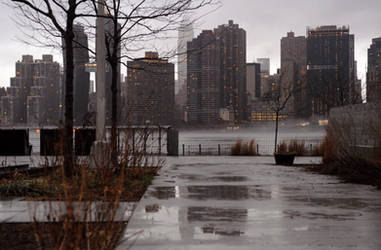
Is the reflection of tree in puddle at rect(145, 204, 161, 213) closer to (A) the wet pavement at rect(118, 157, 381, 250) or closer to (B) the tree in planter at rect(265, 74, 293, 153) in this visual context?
(A) the wet pavement at rect(118, 157, 381, 250)

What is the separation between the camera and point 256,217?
6.40 metres

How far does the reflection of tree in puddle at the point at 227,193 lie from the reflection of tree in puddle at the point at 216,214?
1192 millimetres

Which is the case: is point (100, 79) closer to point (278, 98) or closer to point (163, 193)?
point (163, 193)

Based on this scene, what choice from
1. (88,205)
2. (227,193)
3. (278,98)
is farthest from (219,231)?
(278,98)

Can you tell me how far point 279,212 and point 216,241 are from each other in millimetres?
2167

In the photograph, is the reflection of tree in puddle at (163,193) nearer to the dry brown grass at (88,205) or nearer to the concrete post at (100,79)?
the dry brown grass at (88,205)

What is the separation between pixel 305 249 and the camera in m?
4.65

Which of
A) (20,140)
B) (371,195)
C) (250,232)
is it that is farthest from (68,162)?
(20,140)

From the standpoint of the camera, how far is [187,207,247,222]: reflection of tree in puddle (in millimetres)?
6229

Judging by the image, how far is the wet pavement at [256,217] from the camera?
4949mm

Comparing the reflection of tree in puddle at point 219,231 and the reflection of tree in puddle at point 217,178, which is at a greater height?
the reflection of tree in puddle at point 219,231

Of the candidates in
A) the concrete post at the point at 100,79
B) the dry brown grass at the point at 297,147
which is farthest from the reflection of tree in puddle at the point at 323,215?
the dry brown grass at the point at 297,147

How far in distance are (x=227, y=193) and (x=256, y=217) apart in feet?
8.36

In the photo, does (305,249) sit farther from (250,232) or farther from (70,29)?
(70,29)
